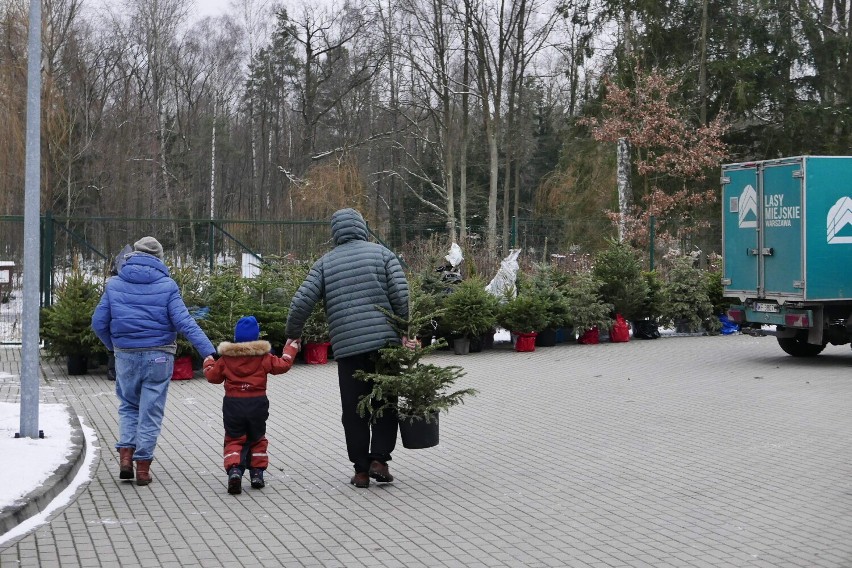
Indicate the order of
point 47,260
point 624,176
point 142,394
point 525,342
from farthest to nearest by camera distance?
point 624,176
point 525,342
point 47,260
point 142,394

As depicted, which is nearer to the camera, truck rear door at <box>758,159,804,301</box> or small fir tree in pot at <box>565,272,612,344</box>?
truck rear door at <box>758,159,804,301</box>

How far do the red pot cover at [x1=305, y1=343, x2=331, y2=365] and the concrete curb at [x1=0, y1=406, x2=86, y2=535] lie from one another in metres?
7.17

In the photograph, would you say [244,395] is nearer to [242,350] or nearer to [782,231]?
[242,350]

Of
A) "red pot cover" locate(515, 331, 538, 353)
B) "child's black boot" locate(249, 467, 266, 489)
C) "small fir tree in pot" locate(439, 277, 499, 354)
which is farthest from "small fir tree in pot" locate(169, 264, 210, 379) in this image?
"child's black boot" locate(249, 467, 266, 489)

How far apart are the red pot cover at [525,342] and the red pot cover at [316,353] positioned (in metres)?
3.54

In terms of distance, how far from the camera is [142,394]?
25.8 feet

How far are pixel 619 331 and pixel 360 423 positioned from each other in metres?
13.1

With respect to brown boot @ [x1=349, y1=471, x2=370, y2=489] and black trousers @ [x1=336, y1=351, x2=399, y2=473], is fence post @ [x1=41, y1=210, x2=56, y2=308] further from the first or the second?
brown boot @ [x1=349, y1=471, x2=370, y2=489]

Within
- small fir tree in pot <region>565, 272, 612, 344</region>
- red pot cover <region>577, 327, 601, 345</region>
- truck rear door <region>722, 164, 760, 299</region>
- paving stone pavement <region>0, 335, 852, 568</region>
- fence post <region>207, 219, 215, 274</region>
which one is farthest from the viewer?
red pot cover <region>577, 327, 601, 345</region>

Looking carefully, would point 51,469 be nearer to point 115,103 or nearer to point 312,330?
point 312,330

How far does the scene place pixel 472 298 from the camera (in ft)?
57.7

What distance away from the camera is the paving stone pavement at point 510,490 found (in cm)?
605

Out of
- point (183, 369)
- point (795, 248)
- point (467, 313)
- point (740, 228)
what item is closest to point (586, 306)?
point (467, 313)

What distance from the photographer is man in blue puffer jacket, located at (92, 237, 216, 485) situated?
25.6ft
